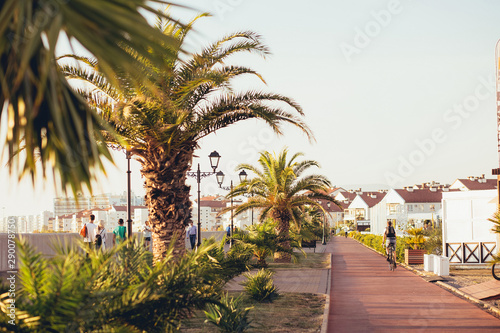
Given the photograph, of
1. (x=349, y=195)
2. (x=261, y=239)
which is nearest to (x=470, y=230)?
(x=261, y=239)

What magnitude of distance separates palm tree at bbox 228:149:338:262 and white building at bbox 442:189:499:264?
18.8ft

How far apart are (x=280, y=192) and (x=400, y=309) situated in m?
14.4

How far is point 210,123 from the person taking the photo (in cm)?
1238

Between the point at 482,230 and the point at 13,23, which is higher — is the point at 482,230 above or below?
below

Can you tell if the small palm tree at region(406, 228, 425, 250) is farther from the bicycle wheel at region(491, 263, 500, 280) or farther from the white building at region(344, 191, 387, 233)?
the white building at region(344, 191, 387, 233)

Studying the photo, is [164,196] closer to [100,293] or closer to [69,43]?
[100,293]

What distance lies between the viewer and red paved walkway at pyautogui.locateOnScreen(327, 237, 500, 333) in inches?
356

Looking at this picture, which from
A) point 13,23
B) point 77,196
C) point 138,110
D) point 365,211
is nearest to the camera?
point 13,23

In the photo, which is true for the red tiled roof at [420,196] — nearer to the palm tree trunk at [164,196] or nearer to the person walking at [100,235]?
the person walking at [100,235]

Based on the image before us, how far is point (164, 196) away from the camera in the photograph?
11.8 metres

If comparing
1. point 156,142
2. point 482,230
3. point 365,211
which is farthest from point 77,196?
point 365,211

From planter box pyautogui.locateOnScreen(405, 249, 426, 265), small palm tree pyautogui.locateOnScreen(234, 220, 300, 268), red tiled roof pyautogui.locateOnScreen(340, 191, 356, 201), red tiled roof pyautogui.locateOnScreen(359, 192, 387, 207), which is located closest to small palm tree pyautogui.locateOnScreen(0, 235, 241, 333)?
small palm tree pyautogui.locateOnScreen(234, 220, 300, 268)

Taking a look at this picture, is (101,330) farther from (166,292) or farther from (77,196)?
(77,196)

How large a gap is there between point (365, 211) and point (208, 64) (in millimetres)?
109302
